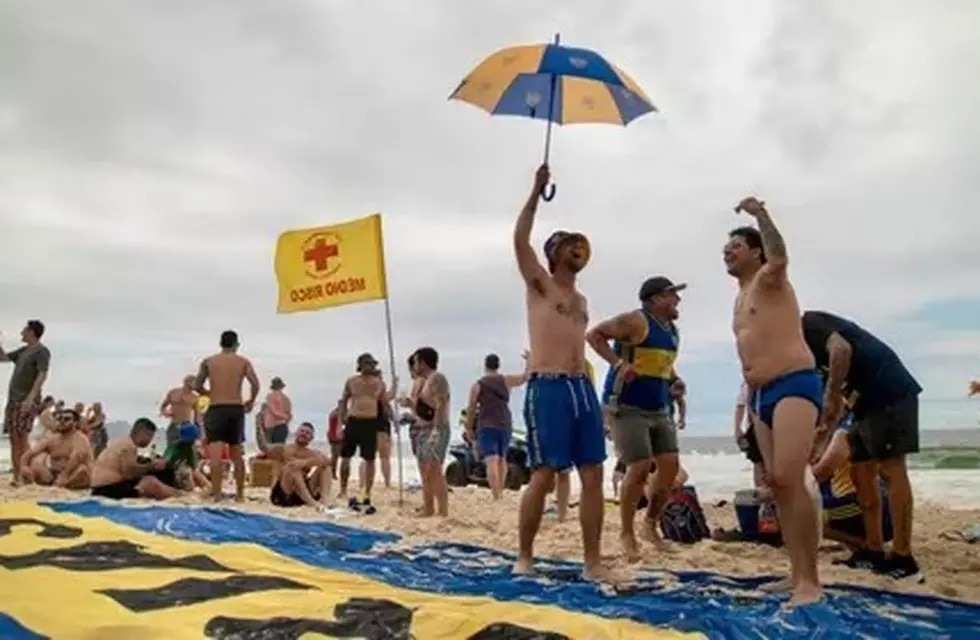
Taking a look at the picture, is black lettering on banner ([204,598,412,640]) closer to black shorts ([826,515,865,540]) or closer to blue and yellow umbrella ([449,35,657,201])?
blue and yellow umbrella ([449,35,657,201])

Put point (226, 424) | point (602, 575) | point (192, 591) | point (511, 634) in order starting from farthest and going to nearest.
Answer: point (226, 424), point (602, 575), point (192, 591), point (511, 634)

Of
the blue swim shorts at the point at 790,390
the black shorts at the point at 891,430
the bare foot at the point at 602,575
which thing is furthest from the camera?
the black shorts at the point at 891,430

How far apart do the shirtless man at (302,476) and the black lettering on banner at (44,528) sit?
11.5 feet

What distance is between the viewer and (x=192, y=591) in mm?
3580

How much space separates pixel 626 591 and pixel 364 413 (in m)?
6.11

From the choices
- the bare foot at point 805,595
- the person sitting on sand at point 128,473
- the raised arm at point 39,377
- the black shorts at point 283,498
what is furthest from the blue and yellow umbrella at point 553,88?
the raised arm at point 39,377

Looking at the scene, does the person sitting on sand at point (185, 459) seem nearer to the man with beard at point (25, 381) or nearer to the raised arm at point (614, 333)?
the man with beard at point (25, 381)

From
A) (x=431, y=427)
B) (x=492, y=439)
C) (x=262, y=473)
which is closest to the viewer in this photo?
(x=431, y=427)

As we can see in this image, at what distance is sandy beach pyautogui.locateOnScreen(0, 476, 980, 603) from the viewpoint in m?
4.75

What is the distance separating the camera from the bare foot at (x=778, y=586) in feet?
13.6

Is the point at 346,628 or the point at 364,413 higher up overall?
the point at 364,413

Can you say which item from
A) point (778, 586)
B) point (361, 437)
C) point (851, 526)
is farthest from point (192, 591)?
point (361, 437)

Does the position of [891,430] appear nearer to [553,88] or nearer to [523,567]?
[523,567]

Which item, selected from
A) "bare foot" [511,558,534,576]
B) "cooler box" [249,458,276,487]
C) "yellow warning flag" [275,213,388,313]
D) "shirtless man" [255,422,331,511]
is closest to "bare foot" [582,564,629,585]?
"bare foot" [511,558,534,576]
